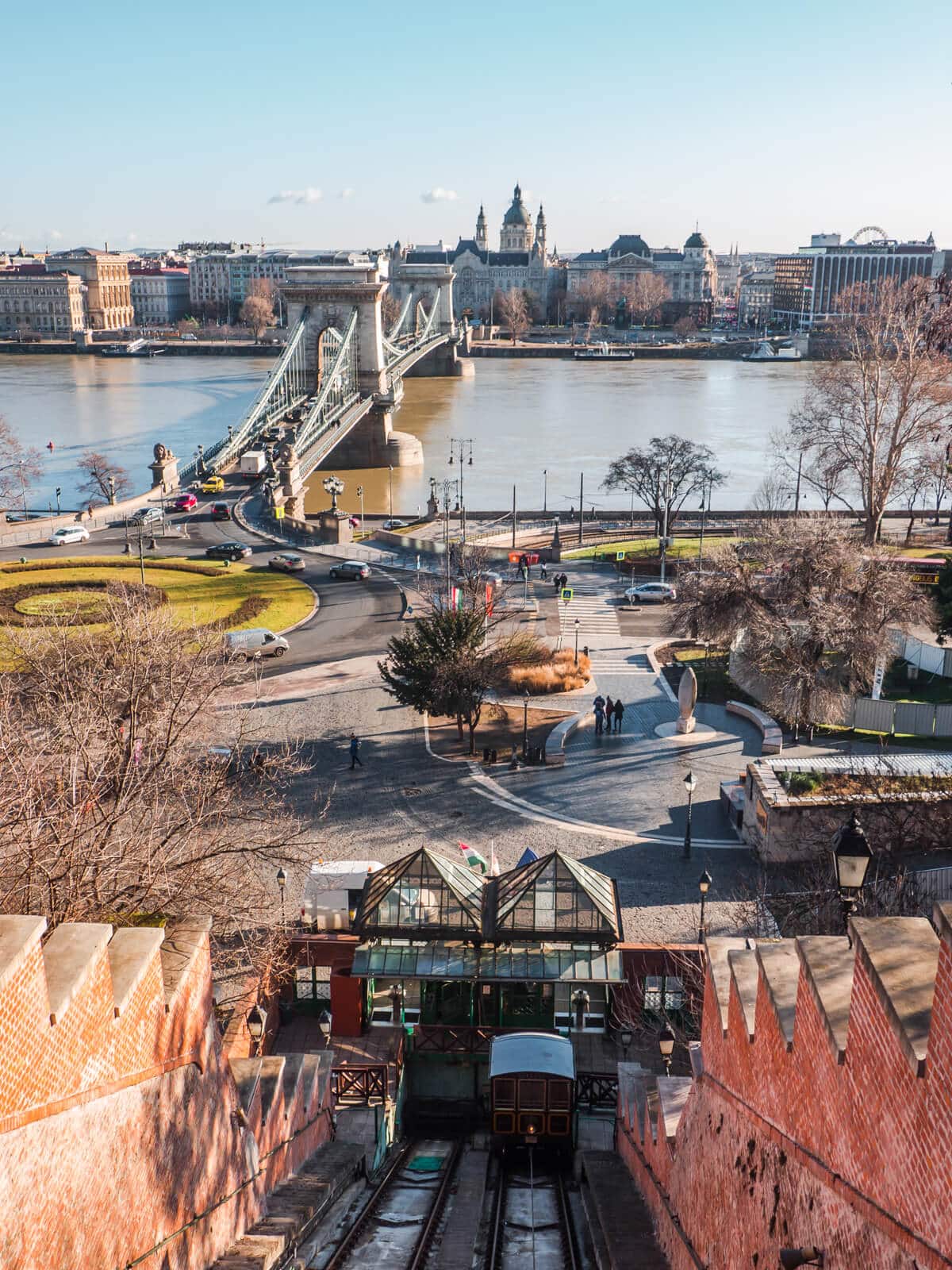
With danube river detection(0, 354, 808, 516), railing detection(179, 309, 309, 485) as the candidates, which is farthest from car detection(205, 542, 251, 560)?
danube river detection(0, 354, 808, 516)

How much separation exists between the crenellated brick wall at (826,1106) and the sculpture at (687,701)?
1546 cm

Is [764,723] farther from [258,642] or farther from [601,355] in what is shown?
[601,355]

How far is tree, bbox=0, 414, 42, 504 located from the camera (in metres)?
55.8

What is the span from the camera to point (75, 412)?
9219 centimetres

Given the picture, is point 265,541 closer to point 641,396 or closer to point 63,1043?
point 63,1043

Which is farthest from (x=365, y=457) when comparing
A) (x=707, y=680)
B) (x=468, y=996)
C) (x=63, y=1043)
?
(x=63, y=1043)

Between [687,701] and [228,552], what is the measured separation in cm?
2225

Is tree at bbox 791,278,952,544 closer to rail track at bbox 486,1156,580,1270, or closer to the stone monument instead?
the stone monument

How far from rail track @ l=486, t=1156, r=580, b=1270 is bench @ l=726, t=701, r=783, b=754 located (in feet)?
37.5

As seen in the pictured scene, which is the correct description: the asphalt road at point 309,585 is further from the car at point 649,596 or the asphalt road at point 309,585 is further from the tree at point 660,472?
the tree at point 660,472

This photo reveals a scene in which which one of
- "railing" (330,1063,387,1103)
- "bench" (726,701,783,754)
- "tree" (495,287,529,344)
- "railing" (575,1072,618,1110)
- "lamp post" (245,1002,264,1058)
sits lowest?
"railing" (575,1072,618,1110)

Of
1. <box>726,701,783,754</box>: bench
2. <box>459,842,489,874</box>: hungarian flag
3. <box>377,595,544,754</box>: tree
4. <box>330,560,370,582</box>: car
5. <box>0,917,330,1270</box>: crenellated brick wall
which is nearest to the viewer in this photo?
<box>0,917,330,1270</box>: crenellated brick wall

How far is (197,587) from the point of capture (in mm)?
37125

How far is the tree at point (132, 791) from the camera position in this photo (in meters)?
9.48
